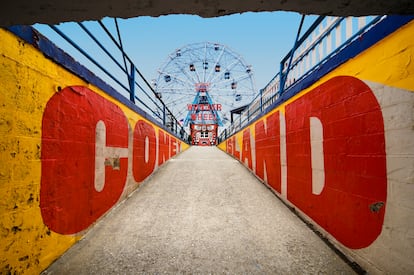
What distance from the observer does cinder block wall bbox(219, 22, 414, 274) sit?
172 cm

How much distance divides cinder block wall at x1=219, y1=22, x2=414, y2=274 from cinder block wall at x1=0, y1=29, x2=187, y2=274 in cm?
319

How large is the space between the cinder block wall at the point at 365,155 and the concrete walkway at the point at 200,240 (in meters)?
0.37

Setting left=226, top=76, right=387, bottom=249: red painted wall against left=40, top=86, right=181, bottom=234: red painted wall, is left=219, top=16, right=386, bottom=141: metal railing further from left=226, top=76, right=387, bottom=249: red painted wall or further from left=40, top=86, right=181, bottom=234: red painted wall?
left=40, top=86, right=181, bottom=234: red painted wall

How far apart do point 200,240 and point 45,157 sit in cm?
206

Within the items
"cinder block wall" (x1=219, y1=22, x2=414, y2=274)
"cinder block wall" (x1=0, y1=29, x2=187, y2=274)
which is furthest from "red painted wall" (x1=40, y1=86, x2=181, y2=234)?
"cinder block wall" (x1=219, y1=22, x2=414, y2=274)

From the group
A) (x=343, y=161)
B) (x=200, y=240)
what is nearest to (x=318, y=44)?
(x=343, y=161)

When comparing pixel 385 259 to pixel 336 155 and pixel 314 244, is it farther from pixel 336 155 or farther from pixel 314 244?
pixel 336 155

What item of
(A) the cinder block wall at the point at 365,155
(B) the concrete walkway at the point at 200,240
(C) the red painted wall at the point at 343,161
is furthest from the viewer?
(B) the concrete walkway at the point at 200,240

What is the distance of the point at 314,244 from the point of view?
2.65 meters

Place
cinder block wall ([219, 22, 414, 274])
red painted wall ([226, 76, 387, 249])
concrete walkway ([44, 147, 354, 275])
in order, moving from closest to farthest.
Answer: cinder block wall ([219, 22, 414, 274]) → red painted wall ([226, 76, 387, 249]) → concrete walkway ([44, 147, 354, 275])

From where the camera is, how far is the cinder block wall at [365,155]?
67.6 inches

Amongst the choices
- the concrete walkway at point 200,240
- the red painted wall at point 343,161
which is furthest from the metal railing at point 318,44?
the concrete walkway at point 200,240

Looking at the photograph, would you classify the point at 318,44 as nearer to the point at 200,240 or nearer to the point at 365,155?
the point at 365,155

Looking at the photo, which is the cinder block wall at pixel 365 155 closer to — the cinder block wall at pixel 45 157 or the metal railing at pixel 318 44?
the metal railing at pixel 318 44
